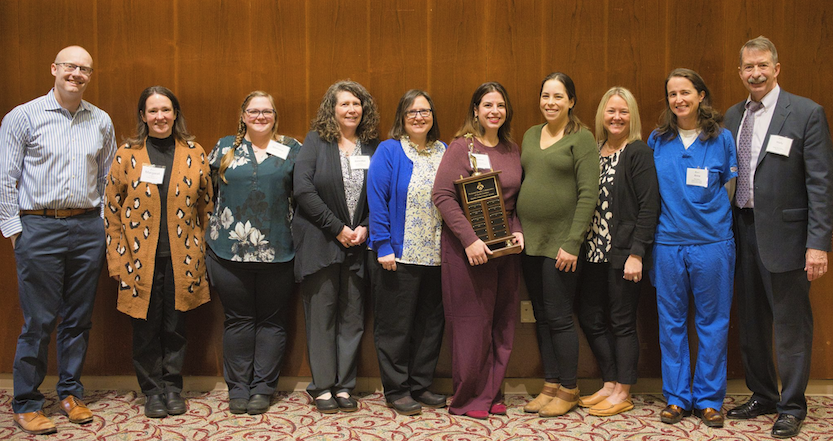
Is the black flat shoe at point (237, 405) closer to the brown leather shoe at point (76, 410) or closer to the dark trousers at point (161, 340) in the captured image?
the dark trousers at point (161, 340)

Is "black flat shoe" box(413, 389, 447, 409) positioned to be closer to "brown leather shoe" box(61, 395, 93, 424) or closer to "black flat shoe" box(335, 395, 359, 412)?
"black flat shoe" box(335, 395, 359, 412)

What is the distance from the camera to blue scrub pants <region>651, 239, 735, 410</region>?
9.32 feet

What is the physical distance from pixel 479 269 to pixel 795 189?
147cm

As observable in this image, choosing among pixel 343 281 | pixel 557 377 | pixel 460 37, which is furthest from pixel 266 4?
pixel 557 377

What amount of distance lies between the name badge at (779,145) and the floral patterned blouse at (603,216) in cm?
64

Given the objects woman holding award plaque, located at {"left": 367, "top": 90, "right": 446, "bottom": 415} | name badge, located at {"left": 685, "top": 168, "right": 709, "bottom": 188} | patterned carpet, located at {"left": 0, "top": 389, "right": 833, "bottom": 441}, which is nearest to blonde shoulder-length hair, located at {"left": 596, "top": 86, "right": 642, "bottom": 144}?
name badge, located at {"left": 685, "top": 168, "right": 709, "bottom": 188}

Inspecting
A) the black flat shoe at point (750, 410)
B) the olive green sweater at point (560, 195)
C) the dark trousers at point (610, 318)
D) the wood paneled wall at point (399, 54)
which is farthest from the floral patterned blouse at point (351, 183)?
the black flat shoe at point (750, 410)

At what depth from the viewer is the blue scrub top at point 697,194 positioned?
111 inches

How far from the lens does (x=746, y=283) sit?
2.94 m

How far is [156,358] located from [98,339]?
1.95ft

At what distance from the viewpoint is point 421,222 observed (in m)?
2.94

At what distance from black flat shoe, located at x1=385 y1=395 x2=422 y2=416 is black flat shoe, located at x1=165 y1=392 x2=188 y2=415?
3.47 ft

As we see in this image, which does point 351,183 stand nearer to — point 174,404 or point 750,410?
point 174,404

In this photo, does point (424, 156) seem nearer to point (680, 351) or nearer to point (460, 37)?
point (460, 37)
